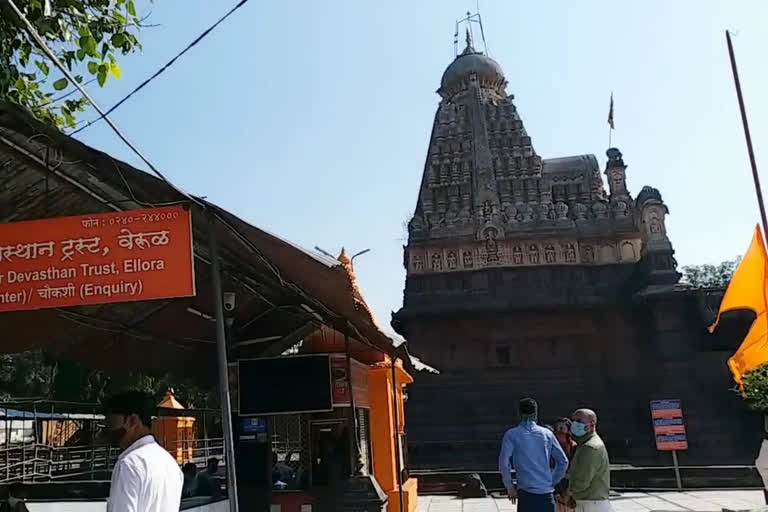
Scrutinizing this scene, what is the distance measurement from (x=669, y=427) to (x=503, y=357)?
14217mm

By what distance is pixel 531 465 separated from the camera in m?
5.69

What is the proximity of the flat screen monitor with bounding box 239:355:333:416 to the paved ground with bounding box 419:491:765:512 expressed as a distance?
6.87m

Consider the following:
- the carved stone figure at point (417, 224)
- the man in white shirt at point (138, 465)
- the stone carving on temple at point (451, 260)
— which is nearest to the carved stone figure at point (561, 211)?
the stone carving on temple at point (451, 260)

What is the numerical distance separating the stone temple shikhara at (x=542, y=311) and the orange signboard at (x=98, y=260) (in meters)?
21.8

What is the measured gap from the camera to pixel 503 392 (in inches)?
1109

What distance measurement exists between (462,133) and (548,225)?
22.5 ft

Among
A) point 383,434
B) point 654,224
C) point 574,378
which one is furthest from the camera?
point 654,224

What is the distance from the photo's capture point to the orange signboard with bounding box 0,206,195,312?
13.6 feet

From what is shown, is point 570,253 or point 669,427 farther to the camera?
point 570,253

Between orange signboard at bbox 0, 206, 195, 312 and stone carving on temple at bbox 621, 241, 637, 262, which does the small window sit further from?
orange signboard at bbox 0, 206, 195, 312

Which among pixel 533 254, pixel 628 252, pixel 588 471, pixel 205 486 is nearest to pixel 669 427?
pixel 588 471

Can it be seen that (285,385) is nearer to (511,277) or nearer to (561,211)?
(511,277)

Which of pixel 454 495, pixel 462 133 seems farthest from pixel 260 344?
pixel 462 133

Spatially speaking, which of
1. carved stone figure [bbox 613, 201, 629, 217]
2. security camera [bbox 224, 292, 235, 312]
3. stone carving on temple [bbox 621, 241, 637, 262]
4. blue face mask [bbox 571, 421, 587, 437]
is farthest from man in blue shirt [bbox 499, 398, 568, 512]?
carved stone figure [bbox 613, 201, 629, 217]
